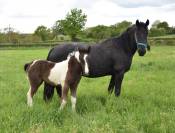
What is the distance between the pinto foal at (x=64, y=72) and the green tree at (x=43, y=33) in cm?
7724

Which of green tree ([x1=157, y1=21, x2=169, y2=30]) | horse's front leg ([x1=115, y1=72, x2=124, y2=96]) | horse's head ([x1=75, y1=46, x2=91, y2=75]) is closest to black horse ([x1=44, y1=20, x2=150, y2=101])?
horse's front leg ([x1=115, y1=72, x2=124, y2=96])

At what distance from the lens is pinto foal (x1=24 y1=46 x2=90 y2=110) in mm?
7848

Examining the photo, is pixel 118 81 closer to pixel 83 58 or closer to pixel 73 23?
pixel 83 58

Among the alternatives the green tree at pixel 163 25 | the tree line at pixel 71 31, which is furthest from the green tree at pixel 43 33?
the green tree at pixel 163 25

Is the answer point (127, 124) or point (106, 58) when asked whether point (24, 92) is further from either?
point (127, 124)

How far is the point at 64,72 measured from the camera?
7961mm

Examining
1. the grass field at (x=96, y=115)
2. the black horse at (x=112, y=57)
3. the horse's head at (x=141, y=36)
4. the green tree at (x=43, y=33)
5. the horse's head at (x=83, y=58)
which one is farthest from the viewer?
the green tree at (x=43, y=33)

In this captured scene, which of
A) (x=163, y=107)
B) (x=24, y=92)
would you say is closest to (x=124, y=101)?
(x=163, y=107)

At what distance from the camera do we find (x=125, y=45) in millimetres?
9406

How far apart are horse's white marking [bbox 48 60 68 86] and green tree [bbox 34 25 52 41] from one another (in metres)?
77.4

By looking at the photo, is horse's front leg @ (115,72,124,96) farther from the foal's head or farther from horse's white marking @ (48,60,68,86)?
horse's white marking @ (48,60,68,86)

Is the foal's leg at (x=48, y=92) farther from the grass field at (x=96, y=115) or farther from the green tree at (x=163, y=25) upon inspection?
the green tree at (x=163, y=25)

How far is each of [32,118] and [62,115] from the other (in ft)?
2.15

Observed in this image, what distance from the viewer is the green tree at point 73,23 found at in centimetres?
8168
